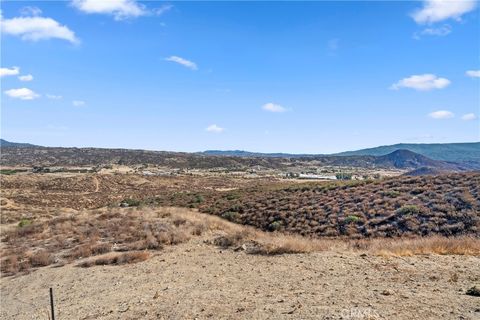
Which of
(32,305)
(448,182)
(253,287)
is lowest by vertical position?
(32,305)

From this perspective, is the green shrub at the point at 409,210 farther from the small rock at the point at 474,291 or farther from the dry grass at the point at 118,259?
the dry grass at the point at 118,259

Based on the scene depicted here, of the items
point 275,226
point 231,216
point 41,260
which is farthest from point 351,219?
point 41,260

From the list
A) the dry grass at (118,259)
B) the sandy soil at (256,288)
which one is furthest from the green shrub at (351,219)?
the dry grass at (118,259)

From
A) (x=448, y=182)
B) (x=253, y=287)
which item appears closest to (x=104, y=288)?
(x=253, y=287)

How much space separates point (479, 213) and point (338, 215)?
7.95 m

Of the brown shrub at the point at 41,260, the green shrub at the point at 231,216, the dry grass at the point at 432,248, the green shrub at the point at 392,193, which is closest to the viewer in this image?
the dry grass at the point at 432,248

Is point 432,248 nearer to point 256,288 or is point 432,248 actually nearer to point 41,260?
point 256,288

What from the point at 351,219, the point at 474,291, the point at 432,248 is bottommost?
the point at 351,219

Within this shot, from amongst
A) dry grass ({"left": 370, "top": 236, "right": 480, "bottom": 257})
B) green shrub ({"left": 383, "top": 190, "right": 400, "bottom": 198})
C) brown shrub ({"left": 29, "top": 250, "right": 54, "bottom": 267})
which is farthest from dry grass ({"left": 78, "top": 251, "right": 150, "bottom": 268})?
green shrub ({"left": 383, "top": 190, "right": 400, "bottom": 198})

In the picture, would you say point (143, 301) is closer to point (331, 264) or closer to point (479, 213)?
point (331, 264)

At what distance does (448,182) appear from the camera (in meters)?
29.4

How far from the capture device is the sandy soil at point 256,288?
9648mm

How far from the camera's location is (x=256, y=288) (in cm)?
1218

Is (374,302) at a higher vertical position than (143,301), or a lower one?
higher
